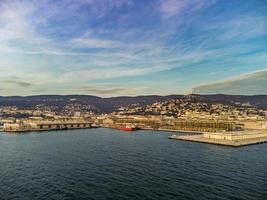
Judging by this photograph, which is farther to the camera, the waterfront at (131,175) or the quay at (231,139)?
the quay at (231,139)

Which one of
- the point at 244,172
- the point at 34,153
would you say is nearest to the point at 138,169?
the point at 244,172

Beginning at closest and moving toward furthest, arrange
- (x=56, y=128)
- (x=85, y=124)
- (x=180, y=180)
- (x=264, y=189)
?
1. (x=264, y=189)
2. (x=180, y=180)
3. (x=56, y=128)
4. (x=85, y=124)

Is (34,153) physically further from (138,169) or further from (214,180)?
(214,180)

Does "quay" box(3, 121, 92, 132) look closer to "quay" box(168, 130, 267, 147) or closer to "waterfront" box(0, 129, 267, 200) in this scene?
"quay" box(168, 130, 267, 147)

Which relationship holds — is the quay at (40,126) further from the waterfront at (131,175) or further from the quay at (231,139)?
the waterfront at (131,175)

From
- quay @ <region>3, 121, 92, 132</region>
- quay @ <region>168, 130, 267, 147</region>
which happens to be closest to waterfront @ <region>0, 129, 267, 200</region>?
quay @ <region>168, 130, 267, 147</region>

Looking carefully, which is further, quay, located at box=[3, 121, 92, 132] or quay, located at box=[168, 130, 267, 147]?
quay, located at box=[3, 121, 92, 132]

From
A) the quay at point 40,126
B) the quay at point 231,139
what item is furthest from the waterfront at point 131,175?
the quay at point 40,126

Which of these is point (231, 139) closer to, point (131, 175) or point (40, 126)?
point (131, 175)
